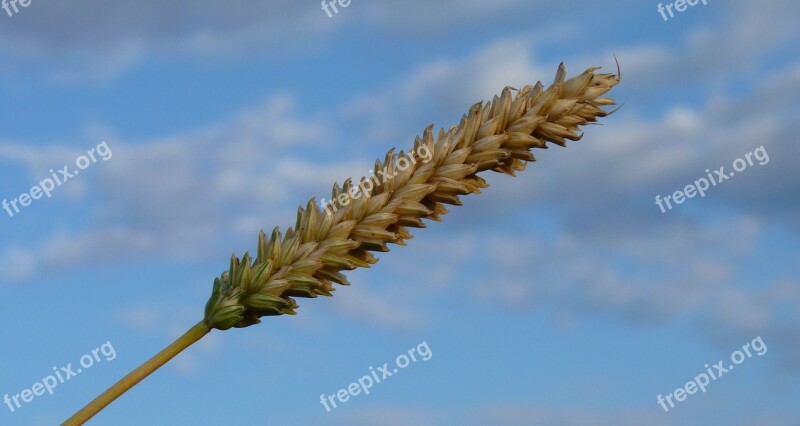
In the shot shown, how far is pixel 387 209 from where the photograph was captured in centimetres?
154

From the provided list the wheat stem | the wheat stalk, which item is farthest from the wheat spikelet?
the wheat stem

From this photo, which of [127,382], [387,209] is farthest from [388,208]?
[127,382]

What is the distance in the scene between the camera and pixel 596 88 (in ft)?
5.72

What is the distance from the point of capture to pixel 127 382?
1.27 meters

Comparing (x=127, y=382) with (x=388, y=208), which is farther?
(x=388, y=208)

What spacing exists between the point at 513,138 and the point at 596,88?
10.3 inches

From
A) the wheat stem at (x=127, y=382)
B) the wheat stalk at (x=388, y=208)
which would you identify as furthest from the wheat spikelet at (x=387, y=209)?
the wheat stem at (x=127, y=382)

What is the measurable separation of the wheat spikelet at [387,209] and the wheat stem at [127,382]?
15 cm

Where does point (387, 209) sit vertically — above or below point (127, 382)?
above

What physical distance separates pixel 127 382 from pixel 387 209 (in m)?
0.57

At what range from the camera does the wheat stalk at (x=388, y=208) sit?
1501 millimetres

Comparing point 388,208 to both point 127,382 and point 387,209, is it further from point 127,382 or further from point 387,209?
point 127,382

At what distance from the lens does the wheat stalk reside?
1501mm

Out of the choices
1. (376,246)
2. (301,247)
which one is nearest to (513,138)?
(376,246)
